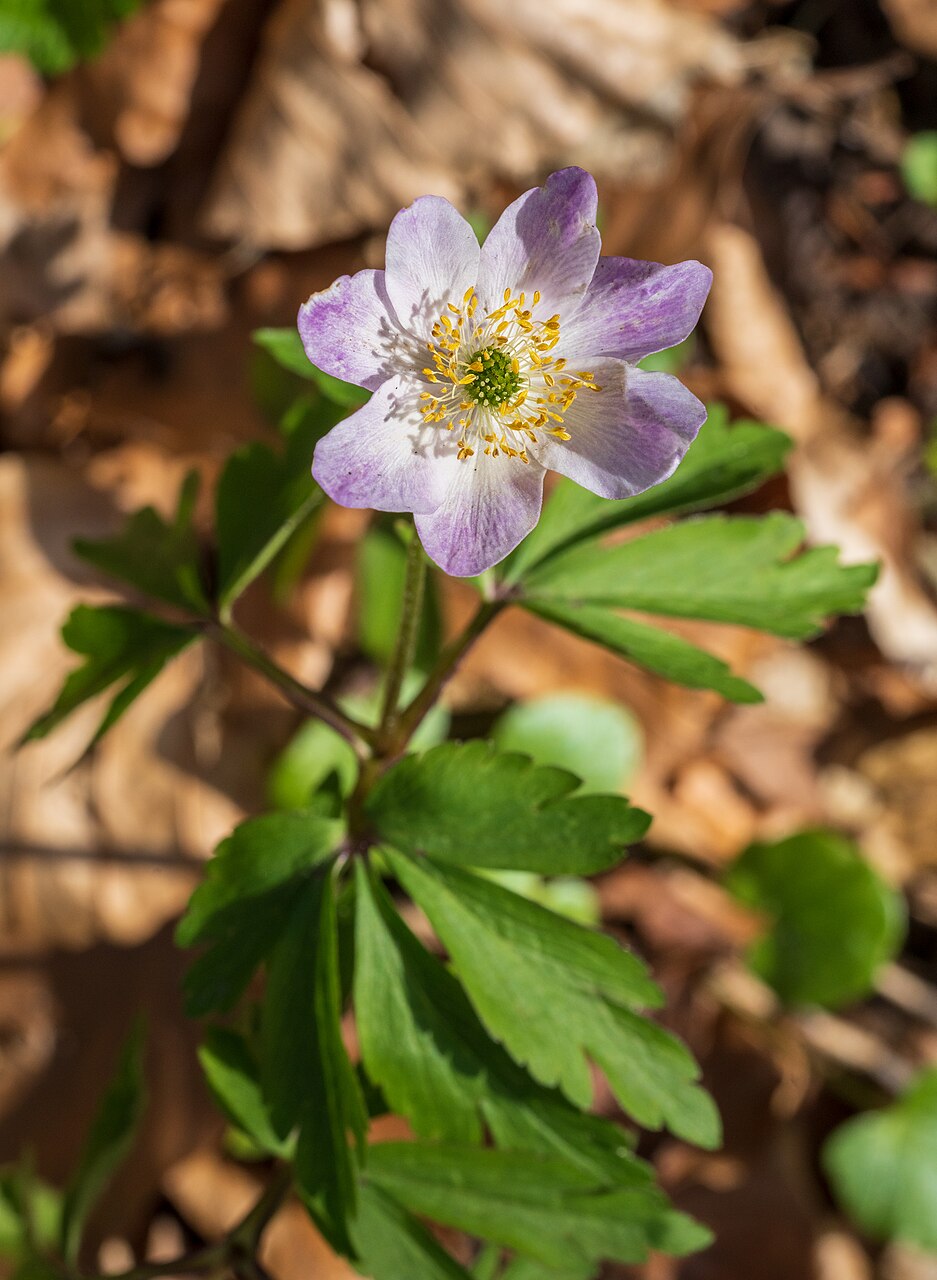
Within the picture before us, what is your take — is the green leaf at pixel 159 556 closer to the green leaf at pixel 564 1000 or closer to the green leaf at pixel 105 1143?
the green leaf at pixel 564 1000

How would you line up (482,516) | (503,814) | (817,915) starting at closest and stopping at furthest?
(482,516) < (503,814) < (817,915)

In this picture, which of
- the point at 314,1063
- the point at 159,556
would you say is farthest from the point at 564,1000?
the point at 159,556

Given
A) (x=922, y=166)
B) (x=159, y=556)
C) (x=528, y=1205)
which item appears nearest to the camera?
(x=528, y=1205)

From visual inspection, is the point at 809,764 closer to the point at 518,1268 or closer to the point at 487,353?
the point at 518,1268

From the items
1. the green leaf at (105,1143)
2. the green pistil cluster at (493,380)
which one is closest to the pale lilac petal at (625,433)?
the green pistil cluster at (493,380)

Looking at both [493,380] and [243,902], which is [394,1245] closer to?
[243,902]

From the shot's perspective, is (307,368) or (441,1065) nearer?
(441,1065)
